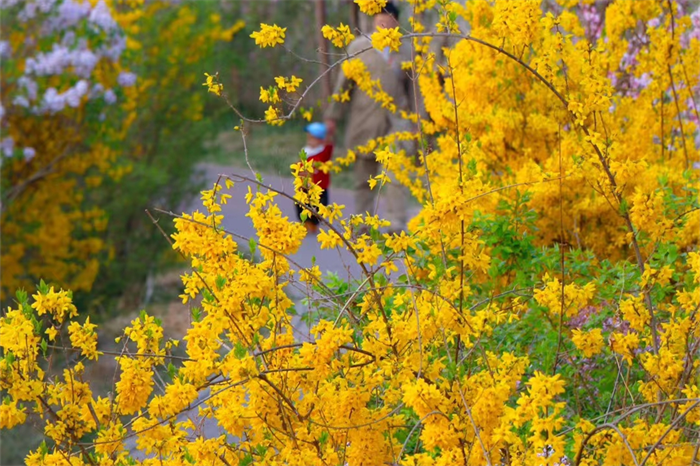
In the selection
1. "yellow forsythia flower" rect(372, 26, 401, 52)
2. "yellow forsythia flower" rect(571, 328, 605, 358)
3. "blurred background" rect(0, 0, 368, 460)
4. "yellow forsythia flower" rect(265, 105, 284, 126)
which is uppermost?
"blurred background" rect(0, 0, 368, 460)

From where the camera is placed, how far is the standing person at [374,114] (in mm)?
7930

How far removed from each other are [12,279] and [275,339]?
192 inches

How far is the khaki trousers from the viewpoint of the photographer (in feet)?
28.1

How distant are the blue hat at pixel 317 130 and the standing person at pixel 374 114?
155 mm

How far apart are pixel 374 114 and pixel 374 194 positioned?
3.78 feet

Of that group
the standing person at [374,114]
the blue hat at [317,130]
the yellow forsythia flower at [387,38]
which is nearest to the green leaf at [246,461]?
Answer: the yellow forsythia flower at [387,38]

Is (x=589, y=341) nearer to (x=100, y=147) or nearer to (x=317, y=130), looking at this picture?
(x=100, y=147)

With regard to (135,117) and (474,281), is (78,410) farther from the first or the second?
(135,117)

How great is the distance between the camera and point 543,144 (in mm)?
5172

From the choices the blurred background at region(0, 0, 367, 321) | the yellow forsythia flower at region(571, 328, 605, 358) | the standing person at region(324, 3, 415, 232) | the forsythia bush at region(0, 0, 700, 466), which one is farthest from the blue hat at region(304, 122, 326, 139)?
the yellow forsythia flower at region(571, 328, 605, 358)

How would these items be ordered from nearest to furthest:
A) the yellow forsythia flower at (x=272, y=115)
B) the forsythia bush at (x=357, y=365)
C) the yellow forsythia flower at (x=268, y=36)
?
the forsythia bush at (x=357, y=365) → the yellow forsythia flower at (x=268, y=36) → the yellow forsythia flower at (x=272, y=115)

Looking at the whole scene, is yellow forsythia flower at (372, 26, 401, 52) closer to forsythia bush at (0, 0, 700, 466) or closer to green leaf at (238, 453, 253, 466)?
forsythia bush at (0, 0, 700, 466)

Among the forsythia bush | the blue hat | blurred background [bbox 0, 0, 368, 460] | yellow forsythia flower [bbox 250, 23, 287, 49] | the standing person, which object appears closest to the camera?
the forsythia bush

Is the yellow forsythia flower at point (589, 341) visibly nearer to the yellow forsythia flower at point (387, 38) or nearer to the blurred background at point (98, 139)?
the yellow forsythia flower at point (387, 38)
